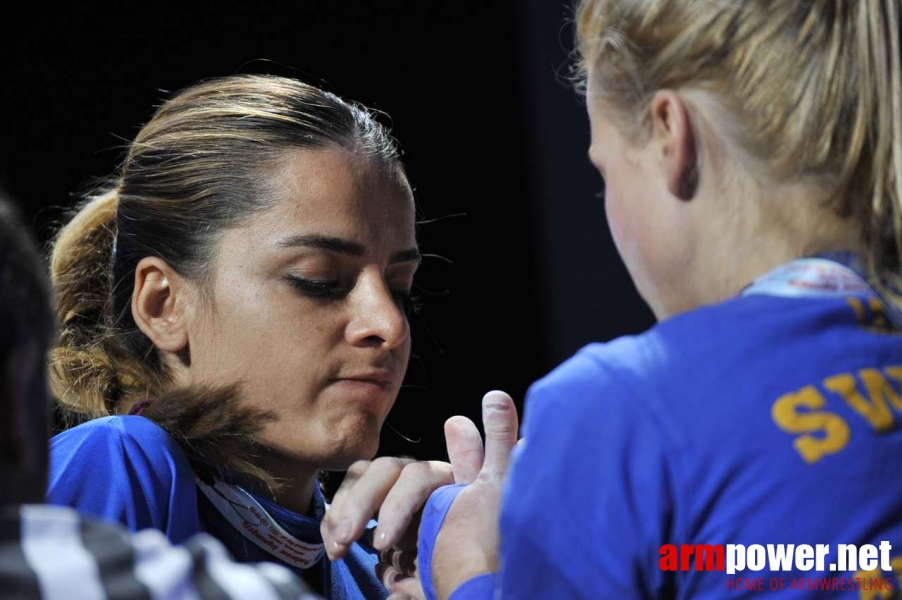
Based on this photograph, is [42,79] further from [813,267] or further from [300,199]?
[813,267]

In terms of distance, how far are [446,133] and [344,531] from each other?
1868 millimetres

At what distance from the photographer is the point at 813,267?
0.85 m

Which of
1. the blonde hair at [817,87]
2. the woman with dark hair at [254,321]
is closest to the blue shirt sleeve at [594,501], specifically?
the blonde hair at [817,87]

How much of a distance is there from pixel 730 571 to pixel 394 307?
2.60 feet

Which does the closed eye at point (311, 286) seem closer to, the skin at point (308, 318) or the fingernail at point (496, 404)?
the skin at point (308, 318)

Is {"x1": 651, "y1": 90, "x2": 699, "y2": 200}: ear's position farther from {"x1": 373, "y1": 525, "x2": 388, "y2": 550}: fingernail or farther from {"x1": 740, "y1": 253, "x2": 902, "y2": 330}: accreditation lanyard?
{"x1": 373, "y1": 525, "x2": 388, "y2": 550}: fingernail

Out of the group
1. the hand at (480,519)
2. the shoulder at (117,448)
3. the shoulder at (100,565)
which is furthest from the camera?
the shoulder at (117,448)

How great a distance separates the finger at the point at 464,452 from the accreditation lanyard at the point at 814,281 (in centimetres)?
50

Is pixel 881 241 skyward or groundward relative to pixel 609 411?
skyward

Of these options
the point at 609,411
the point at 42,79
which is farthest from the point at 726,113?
the point at 42,79

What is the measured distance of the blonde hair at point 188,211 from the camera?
145cm

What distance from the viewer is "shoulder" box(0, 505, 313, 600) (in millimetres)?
555

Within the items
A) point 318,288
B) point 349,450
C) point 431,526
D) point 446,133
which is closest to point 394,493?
point 431,526

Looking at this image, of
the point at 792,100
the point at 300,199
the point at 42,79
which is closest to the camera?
the point at 792,100
